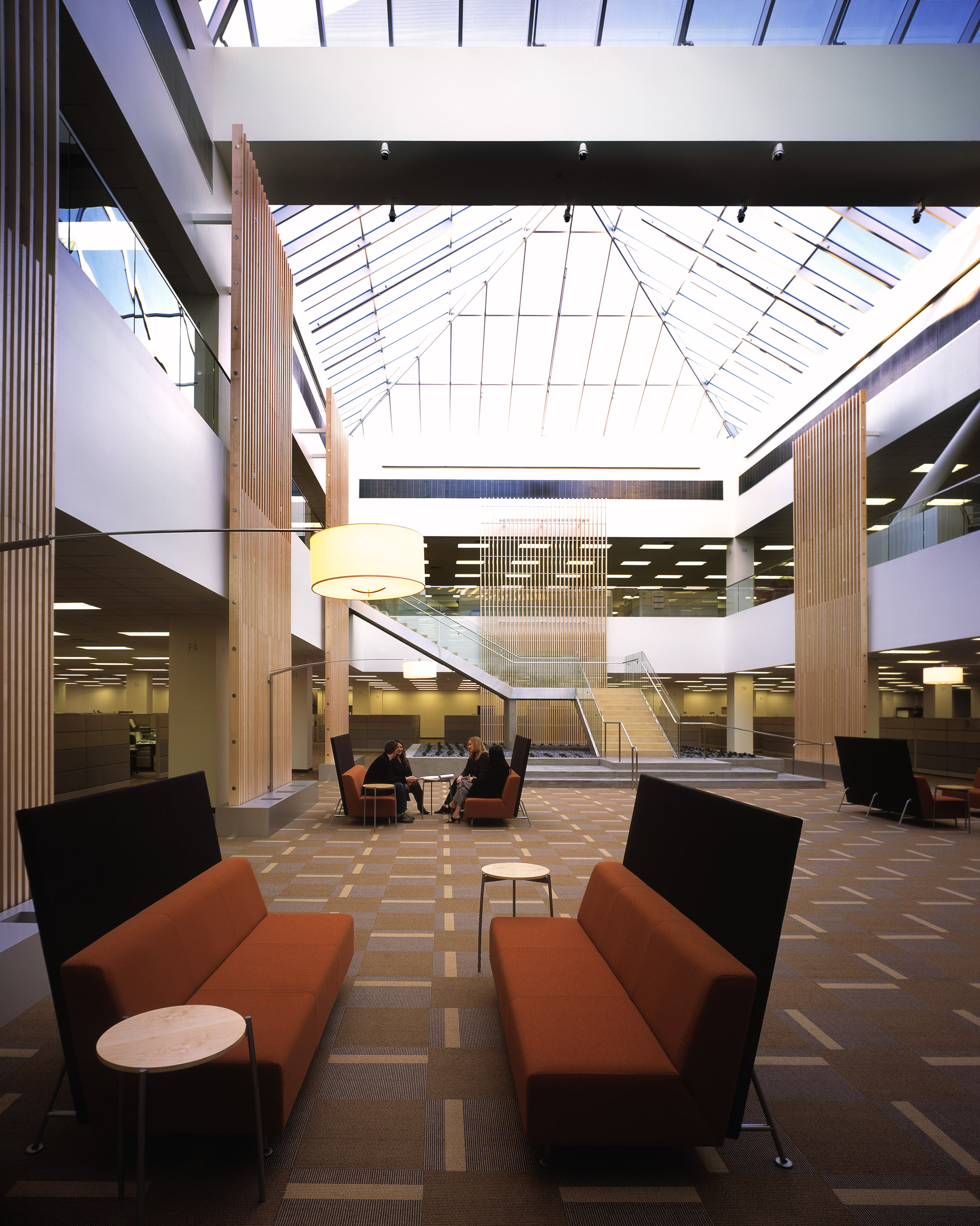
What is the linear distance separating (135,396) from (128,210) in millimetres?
3024

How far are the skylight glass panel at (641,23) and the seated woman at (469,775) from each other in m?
8.75

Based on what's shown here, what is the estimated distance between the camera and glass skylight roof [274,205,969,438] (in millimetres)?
13750

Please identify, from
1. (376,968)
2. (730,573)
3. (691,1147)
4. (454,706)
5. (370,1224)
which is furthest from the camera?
(454,706)

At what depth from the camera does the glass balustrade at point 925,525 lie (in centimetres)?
1134

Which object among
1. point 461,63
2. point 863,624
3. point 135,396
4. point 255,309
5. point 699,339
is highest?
point 699,339

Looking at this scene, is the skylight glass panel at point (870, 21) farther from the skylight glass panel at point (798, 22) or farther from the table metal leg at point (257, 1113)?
the table metal leg at point (257, 1113)

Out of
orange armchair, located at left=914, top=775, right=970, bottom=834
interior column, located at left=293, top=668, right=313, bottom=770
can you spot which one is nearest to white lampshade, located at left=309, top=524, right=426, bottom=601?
orange armchair, located at left=914, top=775, right=970, bottom=834

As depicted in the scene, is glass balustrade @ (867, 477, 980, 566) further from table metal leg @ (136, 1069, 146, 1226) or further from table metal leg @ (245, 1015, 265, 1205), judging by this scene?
table metal leg @ (136, 1069, 146, 1226)

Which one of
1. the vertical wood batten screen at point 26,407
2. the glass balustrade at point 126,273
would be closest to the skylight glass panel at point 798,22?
the glass balustrade at point 126,273

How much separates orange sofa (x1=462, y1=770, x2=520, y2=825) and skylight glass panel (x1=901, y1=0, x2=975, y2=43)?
10.2 meters

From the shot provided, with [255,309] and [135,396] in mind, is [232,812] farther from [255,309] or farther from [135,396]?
[255,309]

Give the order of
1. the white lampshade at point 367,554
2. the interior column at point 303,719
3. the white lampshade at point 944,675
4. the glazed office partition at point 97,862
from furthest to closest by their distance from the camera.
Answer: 1. the interior column at point 303,719
2. the white lampshade at point 944,675
3. the white lampshade at point 367,554
4. the glazed office partition at point 97,862

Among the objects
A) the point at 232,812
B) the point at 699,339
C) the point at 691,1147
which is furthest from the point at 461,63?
the point at 699,339

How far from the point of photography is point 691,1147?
2.71 m
